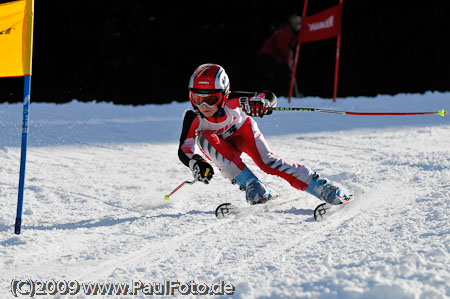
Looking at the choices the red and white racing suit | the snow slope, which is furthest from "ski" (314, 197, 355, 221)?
the red and white racing suit

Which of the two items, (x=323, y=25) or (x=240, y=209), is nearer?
(x=240, y=209)

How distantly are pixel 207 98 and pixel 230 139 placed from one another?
49cm

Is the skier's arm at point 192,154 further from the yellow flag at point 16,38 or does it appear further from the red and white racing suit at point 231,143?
the yellow flag at point 16,38

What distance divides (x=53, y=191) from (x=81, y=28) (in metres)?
11.8

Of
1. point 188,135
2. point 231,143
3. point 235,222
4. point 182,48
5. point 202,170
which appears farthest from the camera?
point 182,48

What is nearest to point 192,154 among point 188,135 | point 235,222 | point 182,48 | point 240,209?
point 188,135

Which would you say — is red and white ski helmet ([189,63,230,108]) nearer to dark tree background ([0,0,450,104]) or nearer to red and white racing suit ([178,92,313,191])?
red and white racing suit ([178,92,313,191])

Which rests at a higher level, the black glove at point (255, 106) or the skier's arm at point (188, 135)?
the black glove at point (255, 106)

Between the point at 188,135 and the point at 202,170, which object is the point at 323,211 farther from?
the point at 188,135

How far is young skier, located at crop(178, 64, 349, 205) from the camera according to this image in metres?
4.04

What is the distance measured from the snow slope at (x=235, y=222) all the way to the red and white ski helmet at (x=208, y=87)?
0.82 meters

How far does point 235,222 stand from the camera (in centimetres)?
371

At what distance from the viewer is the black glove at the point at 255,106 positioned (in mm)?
4289

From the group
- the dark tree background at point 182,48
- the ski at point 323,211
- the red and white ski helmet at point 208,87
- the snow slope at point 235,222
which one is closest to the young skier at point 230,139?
the red and white ski helmet at point 208,87
